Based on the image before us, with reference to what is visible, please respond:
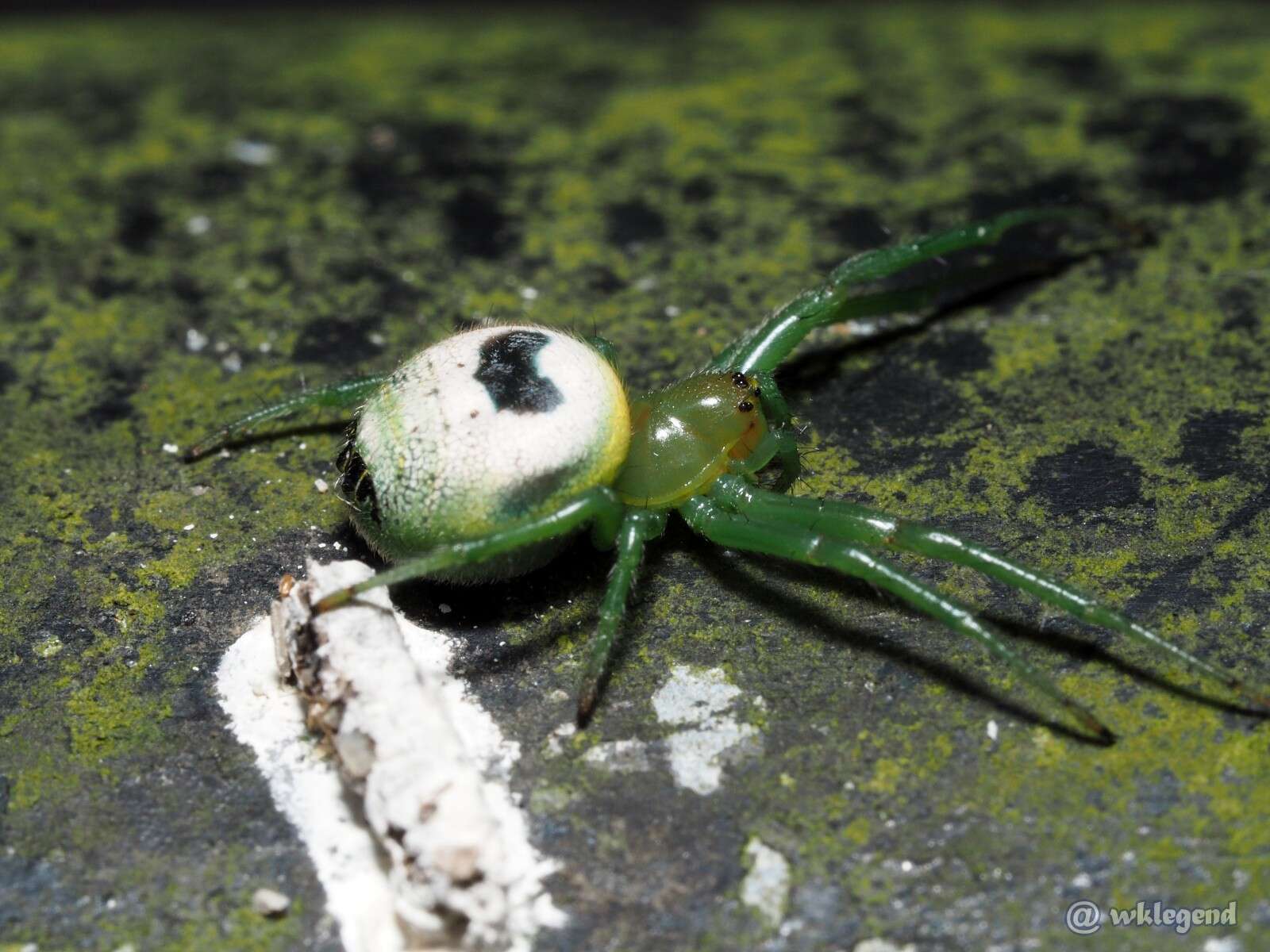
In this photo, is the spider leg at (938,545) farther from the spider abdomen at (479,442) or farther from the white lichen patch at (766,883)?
the white lichen patch at (766,883)

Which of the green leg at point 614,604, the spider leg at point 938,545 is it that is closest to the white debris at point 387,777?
the green leg at point 614,604

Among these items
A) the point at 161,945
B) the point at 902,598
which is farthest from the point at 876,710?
the point at 161,945

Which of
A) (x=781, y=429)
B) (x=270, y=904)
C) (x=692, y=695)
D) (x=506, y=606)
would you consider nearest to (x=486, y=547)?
(x=506, y=606)

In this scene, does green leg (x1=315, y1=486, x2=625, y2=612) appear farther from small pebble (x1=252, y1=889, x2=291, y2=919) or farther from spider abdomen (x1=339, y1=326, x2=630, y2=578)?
small pebble (x1=252, y1=889, x2=291, y2=919)

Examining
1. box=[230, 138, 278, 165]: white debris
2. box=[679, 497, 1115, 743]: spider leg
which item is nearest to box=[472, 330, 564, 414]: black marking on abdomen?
box=[679, 497, 1115, 743]: spider leg

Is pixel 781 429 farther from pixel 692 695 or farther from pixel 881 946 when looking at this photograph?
pixel 881 946

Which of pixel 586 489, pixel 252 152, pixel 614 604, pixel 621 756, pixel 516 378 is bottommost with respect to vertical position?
pixel 252 152
